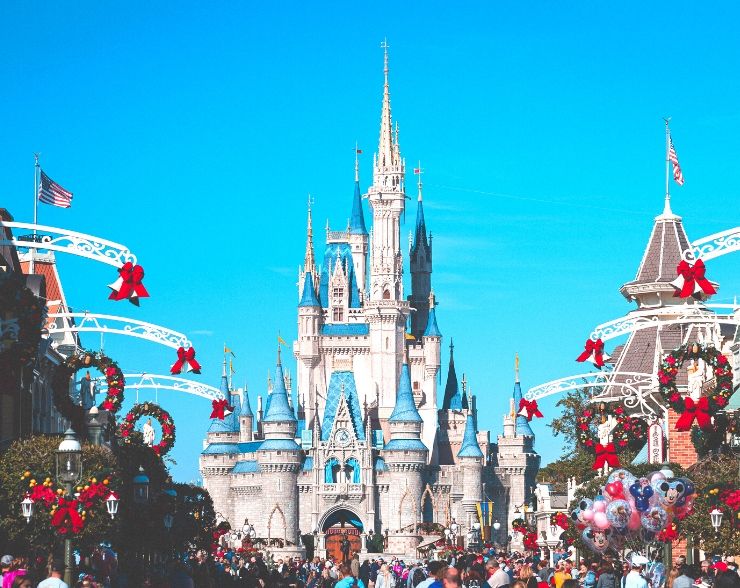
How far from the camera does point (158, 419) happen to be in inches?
1596

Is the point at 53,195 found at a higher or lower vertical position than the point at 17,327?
higher

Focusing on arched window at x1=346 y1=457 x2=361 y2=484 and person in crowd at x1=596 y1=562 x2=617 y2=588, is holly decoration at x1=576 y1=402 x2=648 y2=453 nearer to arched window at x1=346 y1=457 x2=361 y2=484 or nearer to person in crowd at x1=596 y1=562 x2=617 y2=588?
person in crowd at x1=596 y1=562 x2=617 y2=588

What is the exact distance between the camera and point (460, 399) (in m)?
139

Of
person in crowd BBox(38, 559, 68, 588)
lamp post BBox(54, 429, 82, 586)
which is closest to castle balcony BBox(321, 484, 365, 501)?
lamp post BBox(54, 429, 82, 586)

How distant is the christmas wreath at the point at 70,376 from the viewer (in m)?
35.0

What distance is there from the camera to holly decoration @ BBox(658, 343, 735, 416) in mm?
30094

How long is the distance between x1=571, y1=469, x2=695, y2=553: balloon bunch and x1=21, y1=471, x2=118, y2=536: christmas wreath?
789 cm

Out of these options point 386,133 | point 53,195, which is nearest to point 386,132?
point 386,133

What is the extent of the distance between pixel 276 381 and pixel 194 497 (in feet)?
274

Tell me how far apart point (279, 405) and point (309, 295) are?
1169 centimetres

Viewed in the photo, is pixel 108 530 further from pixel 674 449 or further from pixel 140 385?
pixel 674 449

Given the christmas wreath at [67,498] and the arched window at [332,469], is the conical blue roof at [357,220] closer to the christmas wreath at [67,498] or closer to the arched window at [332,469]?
the arched window at [332,469]

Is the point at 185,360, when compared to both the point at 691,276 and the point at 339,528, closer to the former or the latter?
the point at 691,276

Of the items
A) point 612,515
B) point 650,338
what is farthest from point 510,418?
point 612,515
